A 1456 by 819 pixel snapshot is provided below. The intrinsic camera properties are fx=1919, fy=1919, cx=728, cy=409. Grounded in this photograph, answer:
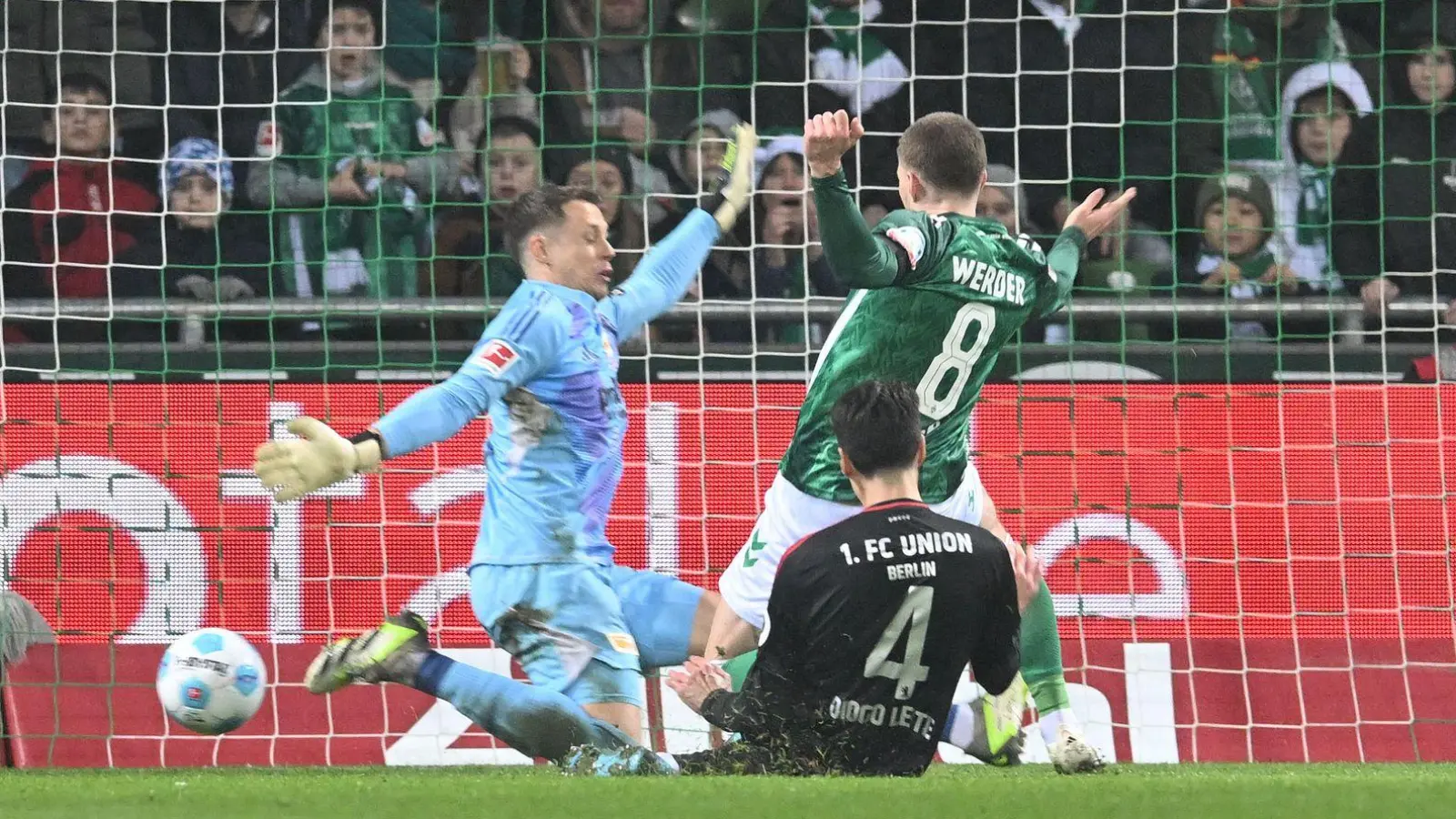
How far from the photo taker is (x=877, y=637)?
412 cm

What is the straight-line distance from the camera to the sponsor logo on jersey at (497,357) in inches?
198

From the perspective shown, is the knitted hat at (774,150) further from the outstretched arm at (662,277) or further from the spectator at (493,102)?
the outstretched arm at (662,277)

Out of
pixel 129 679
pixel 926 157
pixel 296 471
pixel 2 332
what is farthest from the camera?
pixel 2 332

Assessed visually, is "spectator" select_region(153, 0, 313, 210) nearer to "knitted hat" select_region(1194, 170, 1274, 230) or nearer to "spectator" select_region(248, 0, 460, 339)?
"spectator" select_region(248, 0, 460, 339)

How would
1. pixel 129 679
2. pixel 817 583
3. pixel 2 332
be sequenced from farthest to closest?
pixel 2 332, pixel 129 679, pixel 817 583

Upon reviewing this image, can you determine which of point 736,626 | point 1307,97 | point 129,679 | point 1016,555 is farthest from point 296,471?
point 1307,97

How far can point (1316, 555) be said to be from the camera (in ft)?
23.1

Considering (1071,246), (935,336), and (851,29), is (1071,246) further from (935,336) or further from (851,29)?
(851,29)

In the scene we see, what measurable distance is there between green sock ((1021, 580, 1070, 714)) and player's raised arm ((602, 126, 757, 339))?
145 centimetres

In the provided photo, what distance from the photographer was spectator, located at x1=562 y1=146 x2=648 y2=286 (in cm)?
793

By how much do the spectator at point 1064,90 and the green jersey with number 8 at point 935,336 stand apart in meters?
3.27

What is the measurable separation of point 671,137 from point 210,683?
3.66m

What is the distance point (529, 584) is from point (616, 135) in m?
3.51

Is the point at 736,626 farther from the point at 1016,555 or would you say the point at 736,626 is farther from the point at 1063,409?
the point at 1063,409
